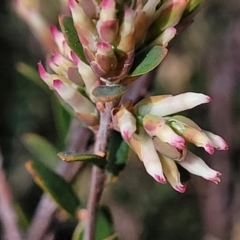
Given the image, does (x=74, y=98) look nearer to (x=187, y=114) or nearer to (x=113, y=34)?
(x=113, y=34)

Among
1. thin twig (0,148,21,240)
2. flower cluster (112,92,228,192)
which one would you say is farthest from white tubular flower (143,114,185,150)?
thin twig (0,148,21,240)

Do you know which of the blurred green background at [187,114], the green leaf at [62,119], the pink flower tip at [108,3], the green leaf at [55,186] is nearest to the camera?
the pink flower tip at [108,3]

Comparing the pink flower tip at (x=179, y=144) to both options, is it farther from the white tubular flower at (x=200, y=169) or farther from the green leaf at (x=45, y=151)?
the green leaf at (x=45, y=151)

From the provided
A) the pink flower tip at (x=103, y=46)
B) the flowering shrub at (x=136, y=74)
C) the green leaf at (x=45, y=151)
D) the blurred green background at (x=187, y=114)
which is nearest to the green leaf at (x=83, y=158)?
the flowering shrub at (x=136, y=74)

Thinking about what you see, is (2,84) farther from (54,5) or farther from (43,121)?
(54,5)

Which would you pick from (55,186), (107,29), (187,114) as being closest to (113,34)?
(107,29)

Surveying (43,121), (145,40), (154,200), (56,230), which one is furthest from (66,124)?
(43,121)
